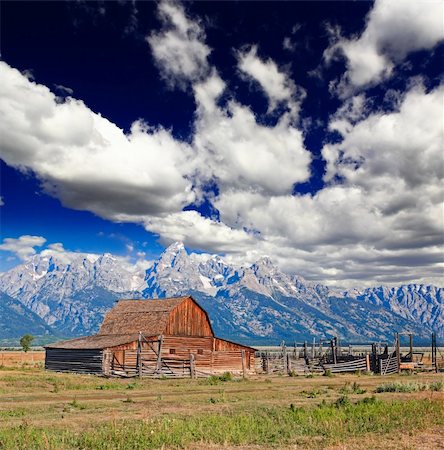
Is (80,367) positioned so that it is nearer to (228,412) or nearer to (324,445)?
(228,412)

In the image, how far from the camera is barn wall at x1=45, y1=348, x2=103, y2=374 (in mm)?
50662

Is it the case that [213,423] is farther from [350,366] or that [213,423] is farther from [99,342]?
[350,366]

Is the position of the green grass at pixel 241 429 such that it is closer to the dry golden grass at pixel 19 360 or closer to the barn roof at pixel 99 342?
the barn roof at pixel 99 342

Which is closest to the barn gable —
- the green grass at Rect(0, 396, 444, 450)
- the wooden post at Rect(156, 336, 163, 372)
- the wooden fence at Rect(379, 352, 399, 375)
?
the wooden post at Rect(156, 336, 163, 372)

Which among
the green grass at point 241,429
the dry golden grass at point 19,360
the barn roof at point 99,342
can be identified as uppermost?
the barn roof at point 99,342

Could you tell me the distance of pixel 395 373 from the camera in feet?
178

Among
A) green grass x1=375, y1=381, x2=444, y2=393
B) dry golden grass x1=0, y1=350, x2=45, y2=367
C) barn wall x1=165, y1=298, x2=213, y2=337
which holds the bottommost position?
dry golden grass x1=0, y1=350, x2=45, y2=367

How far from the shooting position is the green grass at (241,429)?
14.6m

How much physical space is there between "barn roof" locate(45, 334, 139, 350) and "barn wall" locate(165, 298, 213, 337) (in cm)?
473

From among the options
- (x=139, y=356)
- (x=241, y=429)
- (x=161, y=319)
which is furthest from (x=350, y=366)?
(x=241, y=429)

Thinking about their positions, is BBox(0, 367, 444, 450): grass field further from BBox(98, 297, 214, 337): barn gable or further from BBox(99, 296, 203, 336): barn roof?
BBox(98, 297, 214, 337): barn gable

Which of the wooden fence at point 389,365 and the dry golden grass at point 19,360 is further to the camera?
the dry golden grass at point 19,360

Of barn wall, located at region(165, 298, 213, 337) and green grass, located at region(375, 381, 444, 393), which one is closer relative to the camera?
green grass, located at region(375, 381, 444, 393)

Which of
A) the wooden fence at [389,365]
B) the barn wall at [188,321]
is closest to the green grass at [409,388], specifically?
the wooden fence at [389,365]
